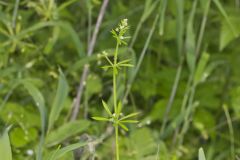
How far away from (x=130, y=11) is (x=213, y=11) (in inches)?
13.6

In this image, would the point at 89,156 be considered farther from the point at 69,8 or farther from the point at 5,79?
the point at 69,8

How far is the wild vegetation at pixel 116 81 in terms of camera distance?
234cm

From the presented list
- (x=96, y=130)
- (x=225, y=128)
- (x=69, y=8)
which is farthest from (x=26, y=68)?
(x=225, y=128)

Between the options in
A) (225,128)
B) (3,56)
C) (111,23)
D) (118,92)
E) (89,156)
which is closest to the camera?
(89,156)

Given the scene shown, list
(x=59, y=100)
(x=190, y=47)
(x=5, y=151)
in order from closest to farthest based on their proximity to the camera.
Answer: (x=5, y=151) → (x=59, y=100) → (x=190, y=47)

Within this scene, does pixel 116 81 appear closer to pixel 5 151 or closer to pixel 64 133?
pixel 64 133

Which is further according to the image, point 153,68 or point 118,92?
point 153,68

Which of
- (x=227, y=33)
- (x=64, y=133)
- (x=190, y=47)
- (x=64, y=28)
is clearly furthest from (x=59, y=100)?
(x=227, y=33)

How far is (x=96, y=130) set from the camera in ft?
8.09

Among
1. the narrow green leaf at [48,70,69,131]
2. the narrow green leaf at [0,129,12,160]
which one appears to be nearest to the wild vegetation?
the narrow green leaf at [48,70,69,131]

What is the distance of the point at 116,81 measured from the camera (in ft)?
7.95

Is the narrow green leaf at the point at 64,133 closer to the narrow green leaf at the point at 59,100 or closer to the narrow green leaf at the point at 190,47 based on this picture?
the narrow green leaf at the point at 59,100

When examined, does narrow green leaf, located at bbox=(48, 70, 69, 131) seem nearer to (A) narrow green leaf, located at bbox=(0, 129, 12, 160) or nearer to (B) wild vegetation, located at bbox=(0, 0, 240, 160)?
(B) wild vegetation, located at bbox=(0, 0, 240, 160)

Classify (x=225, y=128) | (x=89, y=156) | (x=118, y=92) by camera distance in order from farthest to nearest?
(x=225, y=128), (x=118, y=92), (x=89, y=156)
